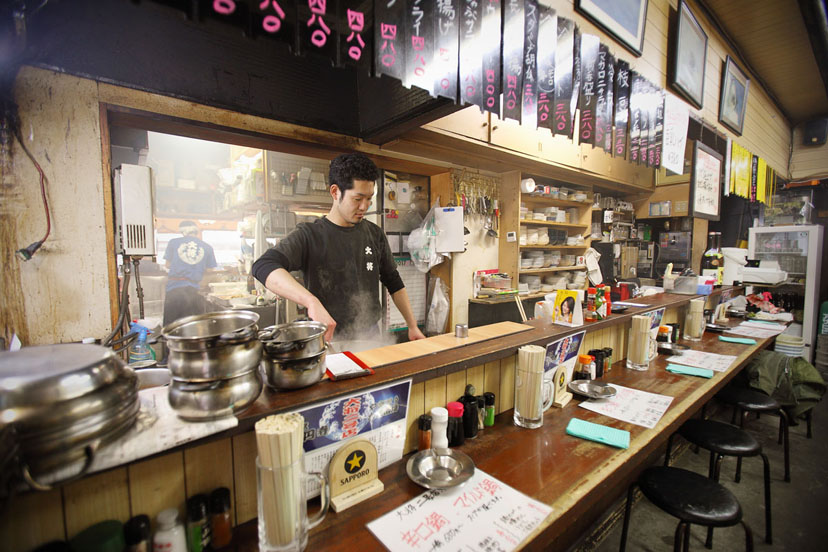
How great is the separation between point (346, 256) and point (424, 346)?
3.24ft

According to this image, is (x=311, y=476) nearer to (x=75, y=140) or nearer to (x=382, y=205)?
(x=75, y=140)

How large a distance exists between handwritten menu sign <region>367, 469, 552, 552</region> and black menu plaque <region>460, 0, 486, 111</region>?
170 centimetres

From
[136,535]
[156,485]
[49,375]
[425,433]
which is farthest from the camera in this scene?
[425,433]

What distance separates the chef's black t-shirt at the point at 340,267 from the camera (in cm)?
228

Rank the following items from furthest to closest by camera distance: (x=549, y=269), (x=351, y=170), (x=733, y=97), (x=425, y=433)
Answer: (x=549, y=269) < (x=733, y=97) < (x=351, y=170) < (x=425, y=433)

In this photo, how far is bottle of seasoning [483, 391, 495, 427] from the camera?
1.59 meters

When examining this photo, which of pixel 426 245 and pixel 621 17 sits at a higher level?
pixel 621 17

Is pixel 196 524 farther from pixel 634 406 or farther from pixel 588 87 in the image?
pixel 588 87

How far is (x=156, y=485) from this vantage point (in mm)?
910

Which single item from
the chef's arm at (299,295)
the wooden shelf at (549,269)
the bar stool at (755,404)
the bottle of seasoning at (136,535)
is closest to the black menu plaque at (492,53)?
the chef's arm at (299,295)

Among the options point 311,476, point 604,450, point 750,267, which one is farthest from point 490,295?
point 750,267

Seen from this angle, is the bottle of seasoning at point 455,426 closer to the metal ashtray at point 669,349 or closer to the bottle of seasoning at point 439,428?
the bottle of seasoning at point 439,428

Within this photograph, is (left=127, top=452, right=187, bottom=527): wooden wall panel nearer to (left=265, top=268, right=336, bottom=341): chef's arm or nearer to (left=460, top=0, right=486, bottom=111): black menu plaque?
(left=265, top=268, right=336, bottom=341): chef's arm

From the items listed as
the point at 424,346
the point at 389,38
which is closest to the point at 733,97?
the point at 389,38
